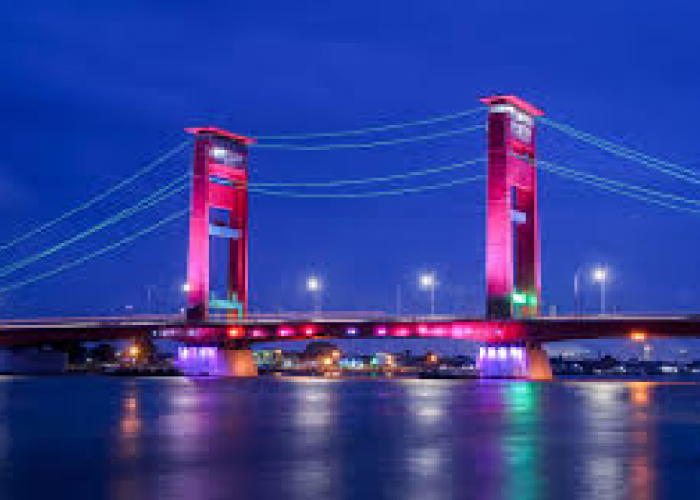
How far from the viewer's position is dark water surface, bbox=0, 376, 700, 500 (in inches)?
615

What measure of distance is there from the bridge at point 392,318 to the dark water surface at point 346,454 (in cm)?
3623

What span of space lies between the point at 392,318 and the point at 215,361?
57.3ft

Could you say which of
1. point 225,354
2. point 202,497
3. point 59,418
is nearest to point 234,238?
point 225,354

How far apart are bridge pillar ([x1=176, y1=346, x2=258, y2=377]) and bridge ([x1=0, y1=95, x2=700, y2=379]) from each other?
0.27 ft

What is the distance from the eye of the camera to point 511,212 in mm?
74312

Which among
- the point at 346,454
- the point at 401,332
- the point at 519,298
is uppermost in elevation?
the point at 519,298

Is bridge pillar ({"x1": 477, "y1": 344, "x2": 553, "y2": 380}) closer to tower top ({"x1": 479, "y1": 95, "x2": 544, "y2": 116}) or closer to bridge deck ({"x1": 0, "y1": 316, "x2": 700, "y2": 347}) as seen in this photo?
bridge deck ({"x1": 0, "y1": 316, "x2": 700, "y2": 347})

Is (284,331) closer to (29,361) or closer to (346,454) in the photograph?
(29,361)

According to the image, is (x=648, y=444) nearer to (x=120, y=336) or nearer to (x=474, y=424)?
(x=474, y=424)

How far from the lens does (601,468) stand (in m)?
18.4

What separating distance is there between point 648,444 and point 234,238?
235 ft

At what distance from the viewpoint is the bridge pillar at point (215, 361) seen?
91188 mm

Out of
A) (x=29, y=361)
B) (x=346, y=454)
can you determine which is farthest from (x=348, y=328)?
(x=346, y=454)

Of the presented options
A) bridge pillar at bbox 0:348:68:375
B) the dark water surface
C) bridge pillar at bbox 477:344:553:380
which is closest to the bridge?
bridge pillar at bbox 477:344:553:380
